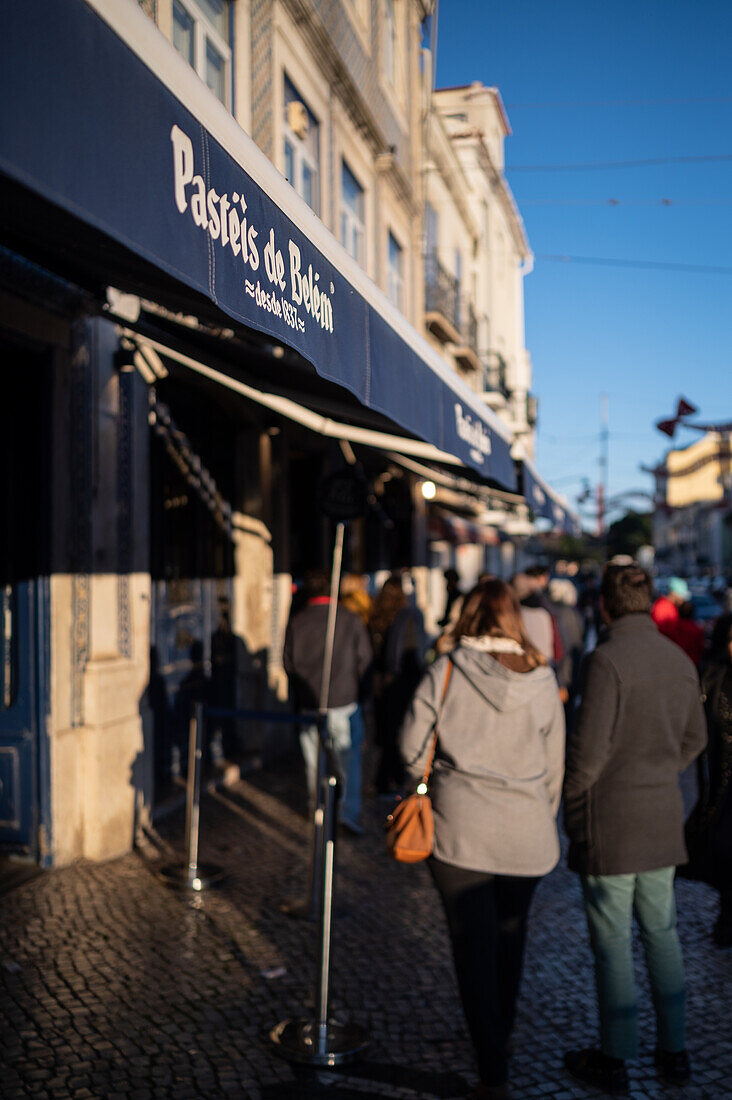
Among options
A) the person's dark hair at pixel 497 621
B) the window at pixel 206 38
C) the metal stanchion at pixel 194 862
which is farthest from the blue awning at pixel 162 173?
the window at pixel 206 38

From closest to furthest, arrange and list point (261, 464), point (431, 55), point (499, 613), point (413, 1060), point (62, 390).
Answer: point (499, 613), point (413, 1060), point (62, 390), point (261, 464), point (431, 55)

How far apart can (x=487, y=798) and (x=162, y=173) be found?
7.64 ft

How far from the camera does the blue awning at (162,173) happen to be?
5.55ft

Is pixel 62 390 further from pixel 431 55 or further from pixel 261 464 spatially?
pixel 431 55

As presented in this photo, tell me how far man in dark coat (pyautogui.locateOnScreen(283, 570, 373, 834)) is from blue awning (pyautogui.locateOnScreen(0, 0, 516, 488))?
3618mm

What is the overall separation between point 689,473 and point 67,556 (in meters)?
119

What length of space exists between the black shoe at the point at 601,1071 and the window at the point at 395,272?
12.8m

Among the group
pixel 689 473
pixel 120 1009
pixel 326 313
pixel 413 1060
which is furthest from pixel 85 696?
pixel 689 473

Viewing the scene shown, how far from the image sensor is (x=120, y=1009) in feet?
13.7

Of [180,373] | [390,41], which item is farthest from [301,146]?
[390,41]

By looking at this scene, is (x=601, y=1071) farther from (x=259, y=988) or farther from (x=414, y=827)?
(x=259, y=988)

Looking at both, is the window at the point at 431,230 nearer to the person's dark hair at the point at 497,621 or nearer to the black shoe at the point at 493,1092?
the person's dark hair at the point at 497,621

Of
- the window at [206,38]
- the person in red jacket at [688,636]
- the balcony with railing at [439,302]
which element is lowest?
the person in red jacket at [688,636]

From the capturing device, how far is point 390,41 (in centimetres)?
1470
